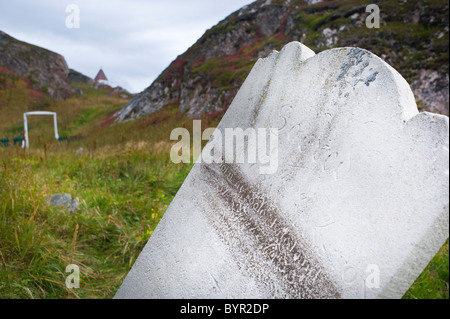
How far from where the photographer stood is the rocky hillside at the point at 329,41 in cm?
758

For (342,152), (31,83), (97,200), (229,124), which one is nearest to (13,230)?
(97,200)

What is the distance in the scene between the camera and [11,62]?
29359 mm

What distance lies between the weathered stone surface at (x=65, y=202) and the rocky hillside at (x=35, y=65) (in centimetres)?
3056

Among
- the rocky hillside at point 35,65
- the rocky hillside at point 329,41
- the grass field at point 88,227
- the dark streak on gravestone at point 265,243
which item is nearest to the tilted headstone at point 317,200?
the dark streak on gravestone at point 265,243

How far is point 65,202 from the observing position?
348cm

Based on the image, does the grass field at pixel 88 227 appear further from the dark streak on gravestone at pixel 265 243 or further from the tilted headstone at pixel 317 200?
the dark streak on gravestone at pixel 265 243

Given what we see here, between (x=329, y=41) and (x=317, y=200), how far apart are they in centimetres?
947

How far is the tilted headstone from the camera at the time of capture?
0.95 meters

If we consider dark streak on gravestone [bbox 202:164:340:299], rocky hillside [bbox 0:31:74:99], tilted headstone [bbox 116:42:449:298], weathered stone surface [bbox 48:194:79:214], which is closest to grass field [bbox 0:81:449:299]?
weathered stone surface [bbox 48:194:79:214]

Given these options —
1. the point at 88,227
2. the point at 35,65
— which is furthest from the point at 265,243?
the point at 35,65

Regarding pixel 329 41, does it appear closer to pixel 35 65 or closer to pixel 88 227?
pixel 88 227

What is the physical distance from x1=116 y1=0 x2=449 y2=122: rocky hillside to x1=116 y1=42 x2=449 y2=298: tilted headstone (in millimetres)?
1753

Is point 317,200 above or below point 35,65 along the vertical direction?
below

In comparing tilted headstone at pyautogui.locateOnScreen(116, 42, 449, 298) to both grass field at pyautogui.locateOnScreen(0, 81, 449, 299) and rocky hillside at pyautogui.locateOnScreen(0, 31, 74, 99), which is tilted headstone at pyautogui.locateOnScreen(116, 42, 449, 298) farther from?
rocky hillside at pyautogui.locateOnScreen(0, 31, 74, 99)
